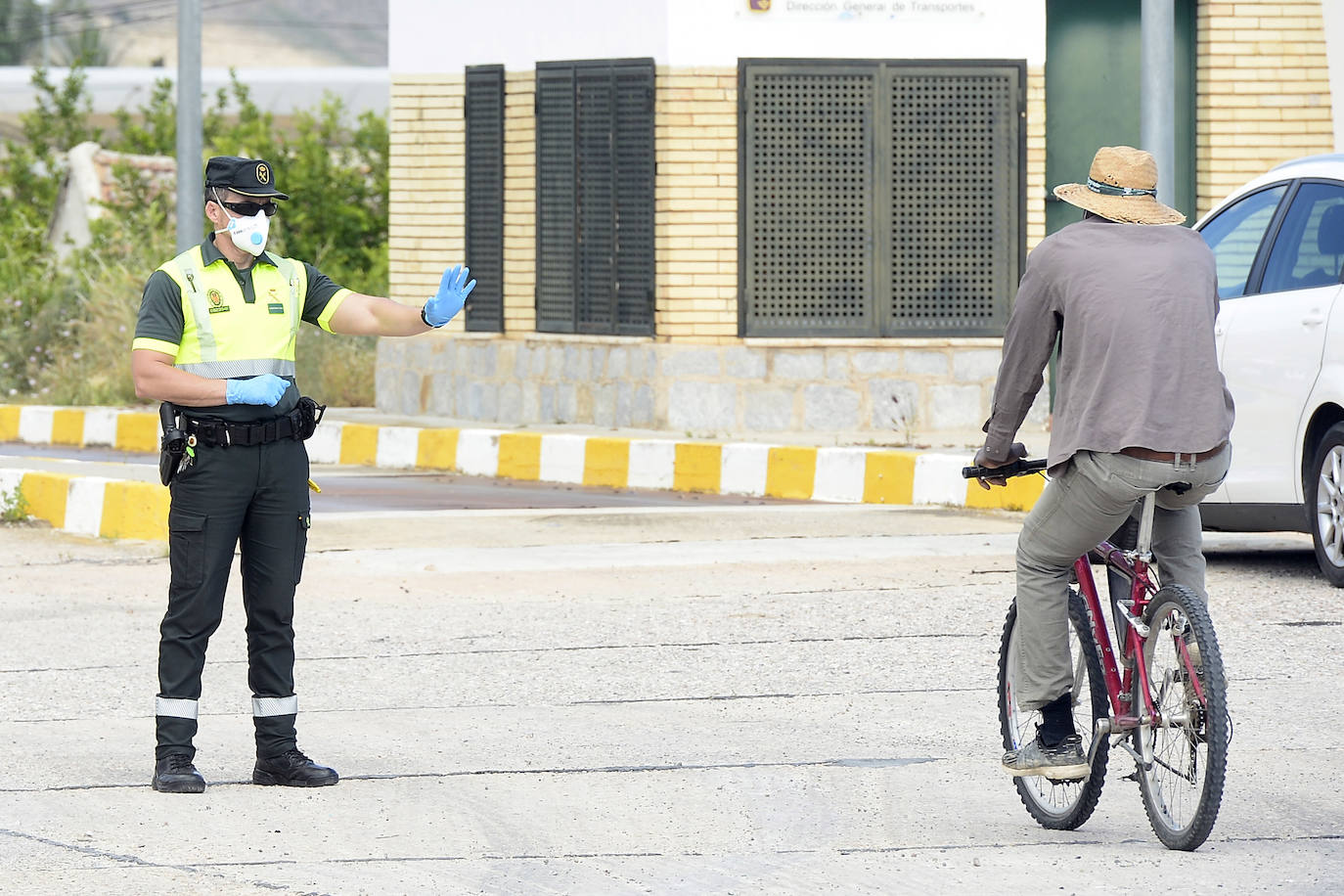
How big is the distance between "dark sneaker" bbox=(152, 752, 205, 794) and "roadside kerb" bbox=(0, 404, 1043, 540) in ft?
17.9

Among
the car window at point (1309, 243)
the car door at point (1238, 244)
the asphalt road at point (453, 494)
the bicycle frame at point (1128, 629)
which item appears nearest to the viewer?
the bicycle frame at point (1128, 629)

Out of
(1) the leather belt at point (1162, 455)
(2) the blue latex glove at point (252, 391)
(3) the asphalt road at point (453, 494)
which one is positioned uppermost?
(2) the blue latex glove at point (252, 391)

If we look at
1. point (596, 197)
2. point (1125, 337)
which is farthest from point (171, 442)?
point (596, 197)

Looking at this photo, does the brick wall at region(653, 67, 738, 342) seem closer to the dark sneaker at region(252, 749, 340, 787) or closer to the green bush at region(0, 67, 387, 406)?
the green bush at region(0, 67, 387, 406)

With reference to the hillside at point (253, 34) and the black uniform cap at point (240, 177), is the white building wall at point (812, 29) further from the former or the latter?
the hillside at point (253, 34)

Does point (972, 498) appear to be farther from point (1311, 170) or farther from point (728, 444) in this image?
point (1311, 170)

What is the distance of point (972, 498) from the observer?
1325 centimetres

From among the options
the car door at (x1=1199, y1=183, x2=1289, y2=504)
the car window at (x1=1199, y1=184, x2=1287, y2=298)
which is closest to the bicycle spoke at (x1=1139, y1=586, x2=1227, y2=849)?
the car door at (x1=1199, y1=183, x2=1289, y2=504)

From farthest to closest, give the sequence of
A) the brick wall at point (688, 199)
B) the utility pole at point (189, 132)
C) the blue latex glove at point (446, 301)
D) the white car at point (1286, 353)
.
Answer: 1. the brick wall at point (688, 199)
2. the utility pole at point (189, 132)
3. the white car at point (1286, 353)
4. the blue latex glove at point (446, 301)

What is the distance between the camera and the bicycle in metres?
5.13

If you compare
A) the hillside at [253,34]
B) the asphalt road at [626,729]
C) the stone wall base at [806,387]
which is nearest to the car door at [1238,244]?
the asphalt road at [626,729]

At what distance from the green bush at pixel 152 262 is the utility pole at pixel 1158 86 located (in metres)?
8.30

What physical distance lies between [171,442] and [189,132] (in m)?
10.5

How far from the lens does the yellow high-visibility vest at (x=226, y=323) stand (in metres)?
6.25
